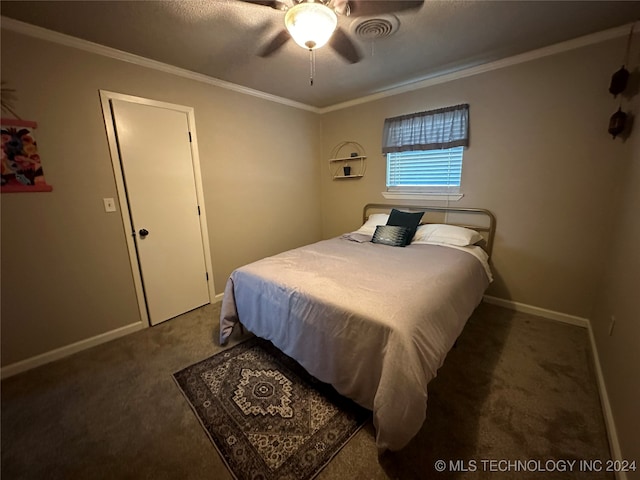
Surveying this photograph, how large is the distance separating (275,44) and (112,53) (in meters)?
1.39

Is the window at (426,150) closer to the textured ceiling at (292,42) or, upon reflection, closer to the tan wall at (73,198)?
the textured ceiling at (292,42)

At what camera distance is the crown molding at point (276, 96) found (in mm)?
1856

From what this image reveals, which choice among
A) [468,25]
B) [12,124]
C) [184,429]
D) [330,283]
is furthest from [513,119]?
[12,124]

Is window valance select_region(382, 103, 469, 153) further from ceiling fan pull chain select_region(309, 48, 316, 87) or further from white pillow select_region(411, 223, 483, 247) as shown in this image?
ceiling fan pull chain select_region(309, 48, 316, 87)

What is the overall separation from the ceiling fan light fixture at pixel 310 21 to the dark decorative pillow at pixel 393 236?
1.82 meters

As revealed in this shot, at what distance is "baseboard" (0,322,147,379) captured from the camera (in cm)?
196

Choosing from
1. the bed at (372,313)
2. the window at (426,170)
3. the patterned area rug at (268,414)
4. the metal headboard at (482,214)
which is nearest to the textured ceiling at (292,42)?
the window at (426,170)

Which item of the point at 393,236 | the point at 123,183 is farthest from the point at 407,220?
the point at 123,183

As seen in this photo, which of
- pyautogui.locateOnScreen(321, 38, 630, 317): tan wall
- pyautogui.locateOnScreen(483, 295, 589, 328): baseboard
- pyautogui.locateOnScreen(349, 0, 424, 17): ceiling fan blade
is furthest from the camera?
pyautogui.locateOnScreen(483, 295, 589, 328): baseboard

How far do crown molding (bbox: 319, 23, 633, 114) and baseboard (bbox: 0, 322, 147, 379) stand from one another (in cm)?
375

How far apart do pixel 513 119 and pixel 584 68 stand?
0.54 metres

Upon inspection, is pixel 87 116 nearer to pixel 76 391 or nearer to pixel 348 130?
pixel 76 391

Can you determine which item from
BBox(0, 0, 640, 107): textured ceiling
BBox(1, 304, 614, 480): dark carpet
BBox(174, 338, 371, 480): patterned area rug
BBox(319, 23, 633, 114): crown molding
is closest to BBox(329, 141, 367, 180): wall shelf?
BBox(319, 23, 633, 114): crown molding

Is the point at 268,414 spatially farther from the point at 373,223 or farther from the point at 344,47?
the point at 344,47
